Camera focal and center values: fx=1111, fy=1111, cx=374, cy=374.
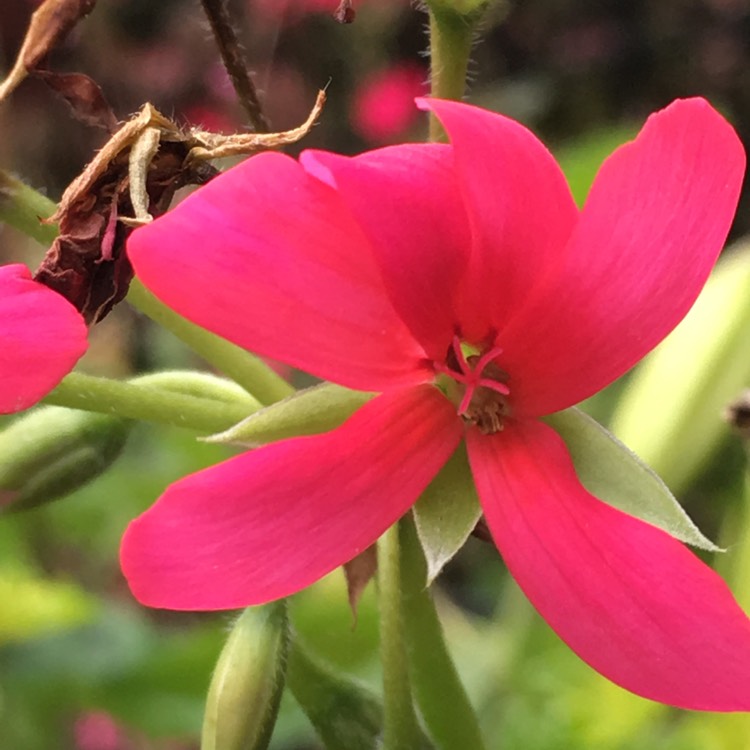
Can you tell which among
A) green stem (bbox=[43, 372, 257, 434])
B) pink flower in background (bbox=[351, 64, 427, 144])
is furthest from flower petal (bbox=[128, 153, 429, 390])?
pink flower in background (bbox=[351, 64, 427, 144])

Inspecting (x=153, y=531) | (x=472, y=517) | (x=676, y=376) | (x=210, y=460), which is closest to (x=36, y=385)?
(x=153, y=531)

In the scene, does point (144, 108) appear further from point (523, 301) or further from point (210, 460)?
point (210, 460)

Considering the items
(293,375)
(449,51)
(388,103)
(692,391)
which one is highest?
(449,51)

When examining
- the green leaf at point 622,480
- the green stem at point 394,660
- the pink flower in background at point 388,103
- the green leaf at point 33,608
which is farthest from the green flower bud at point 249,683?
the pink flower in background at point 388,103

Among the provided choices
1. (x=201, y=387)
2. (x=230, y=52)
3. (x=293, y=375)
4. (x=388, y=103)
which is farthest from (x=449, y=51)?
(x=388, y=103)

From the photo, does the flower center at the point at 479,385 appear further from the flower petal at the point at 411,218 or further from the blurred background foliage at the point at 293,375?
the blurred background foliage at the point at 293,375

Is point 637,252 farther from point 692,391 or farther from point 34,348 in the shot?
point 692,391

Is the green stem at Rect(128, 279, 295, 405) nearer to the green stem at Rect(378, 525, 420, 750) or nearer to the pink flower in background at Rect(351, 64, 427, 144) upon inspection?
the green stem at Rect(378, 525, 420, 750)
